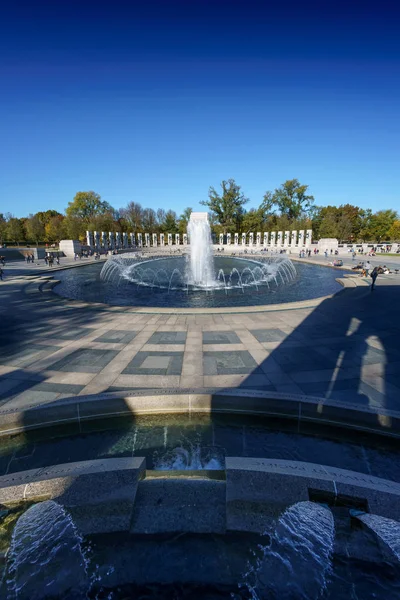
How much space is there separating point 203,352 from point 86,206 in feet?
317

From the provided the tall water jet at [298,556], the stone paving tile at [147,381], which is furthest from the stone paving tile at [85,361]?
the tall water jet at [298,556]

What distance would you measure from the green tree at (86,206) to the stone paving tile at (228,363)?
304 ft

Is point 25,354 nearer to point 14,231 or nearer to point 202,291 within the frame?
point 202,291

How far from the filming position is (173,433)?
5086 mm

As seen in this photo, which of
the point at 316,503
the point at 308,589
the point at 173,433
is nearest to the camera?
the point at 308,589

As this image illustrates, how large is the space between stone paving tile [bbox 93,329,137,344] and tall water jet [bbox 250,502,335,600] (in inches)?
269

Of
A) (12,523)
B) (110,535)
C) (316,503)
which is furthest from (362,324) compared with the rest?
(12,523)

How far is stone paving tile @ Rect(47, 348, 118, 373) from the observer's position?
7109 millimetres

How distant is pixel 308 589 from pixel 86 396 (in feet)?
14.9

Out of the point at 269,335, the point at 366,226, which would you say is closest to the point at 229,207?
the point at 366,226

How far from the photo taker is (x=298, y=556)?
2984 mm

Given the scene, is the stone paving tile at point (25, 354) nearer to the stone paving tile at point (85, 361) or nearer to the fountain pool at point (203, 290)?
the stone paving tile at point (85, 361)

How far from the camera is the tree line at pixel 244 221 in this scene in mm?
76812

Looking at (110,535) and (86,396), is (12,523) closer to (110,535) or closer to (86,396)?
(110,535)
